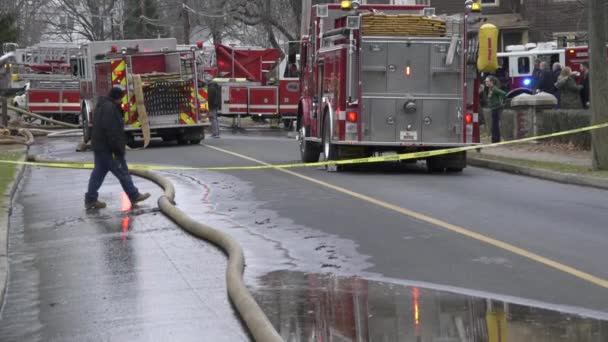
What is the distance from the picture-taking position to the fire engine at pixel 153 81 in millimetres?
27719

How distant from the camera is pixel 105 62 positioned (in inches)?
1107

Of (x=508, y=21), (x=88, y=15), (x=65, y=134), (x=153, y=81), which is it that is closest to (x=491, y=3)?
(x=508, y=21)

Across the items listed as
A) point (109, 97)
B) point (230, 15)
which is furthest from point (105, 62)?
point (230, 15)

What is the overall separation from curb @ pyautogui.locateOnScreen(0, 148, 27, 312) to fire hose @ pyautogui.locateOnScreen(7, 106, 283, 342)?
6.35 ft

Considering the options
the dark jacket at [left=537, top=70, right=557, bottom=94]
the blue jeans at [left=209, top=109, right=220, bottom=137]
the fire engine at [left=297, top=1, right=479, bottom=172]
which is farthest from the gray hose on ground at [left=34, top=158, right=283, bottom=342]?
the blue jeans at [left=209, top=109, right=220, bottom=137]

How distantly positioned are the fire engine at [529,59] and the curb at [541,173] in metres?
15.2

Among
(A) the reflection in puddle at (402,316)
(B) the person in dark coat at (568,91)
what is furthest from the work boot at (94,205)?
(B) the person in dark coat at (568,91)

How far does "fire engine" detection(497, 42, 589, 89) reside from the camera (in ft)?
121

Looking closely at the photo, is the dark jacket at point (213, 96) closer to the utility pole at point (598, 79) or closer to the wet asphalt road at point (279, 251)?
the wet asphalt road at point (279, 251)

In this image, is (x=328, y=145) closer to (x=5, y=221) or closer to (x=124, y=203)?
(x=124, y=203)

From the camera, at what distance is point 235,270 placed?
9.02m

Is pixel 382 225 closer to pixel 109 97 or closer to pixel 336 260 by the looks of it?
pixel 336 260

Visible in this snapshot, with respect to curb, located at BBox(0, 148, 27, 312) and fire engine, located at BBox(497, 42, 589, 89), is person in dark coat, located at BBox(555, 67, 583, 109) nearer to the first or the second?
fire engine, located at BBox(497, 42, 589, 89)

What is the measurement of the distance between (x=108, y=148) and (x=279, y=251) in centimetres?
514
